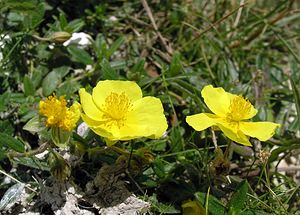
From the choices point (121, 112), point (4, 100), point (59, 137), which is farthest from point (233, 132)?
point (4, 100)

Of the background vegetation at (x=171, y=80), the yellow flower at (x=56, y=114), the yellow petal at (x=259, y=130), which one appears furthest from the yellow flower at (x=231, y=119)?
the yellow flower at (x=56, y=114)

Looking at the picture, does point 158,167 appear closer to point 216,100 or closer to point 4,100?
point 216,100

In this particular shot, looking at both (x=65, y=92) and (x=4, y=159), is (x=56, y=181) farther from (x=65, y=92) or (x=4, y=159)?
(x=65, y=92)

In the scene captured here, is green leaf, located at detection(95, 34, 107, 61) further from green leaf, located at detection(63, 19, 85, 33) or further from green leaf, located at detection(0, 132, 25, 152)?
green leaf, located at detection(0, 132, 25, 152)

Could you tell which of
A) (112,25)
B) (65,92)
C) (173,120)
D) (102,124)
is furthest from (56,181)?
(112,25)

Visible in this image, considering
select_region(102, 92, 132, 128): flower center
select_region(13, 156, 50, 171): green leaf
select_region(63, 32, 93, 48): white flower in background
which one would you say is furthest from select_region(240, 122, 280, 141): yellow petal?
select_region(63, 32, 93, 48): white flower in background

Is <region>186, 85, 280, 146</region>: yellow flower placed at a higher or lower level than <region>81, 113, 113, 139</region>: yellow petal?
higher

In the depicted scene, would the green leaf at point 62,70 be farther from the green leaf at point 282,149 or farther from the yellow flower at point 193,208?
the green leaf at point 282,149

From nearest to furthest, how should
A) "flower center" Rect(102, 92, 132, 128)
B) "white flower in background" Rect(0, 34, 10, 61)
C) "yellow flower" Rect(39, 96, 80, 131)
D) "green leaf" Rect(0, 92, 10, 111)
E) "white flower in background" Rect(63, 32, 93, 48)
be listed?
"yellow flower" Rect(39, 96, 80, 131) < "flower center" Rect(102, 92, 132, 128) < "green leaf" Rect(0, 92, 10, 111) < "white flower in background" Rect(0, 34, 10, 61) < "white flower in background" Rect(63, 32, 93, 48)
